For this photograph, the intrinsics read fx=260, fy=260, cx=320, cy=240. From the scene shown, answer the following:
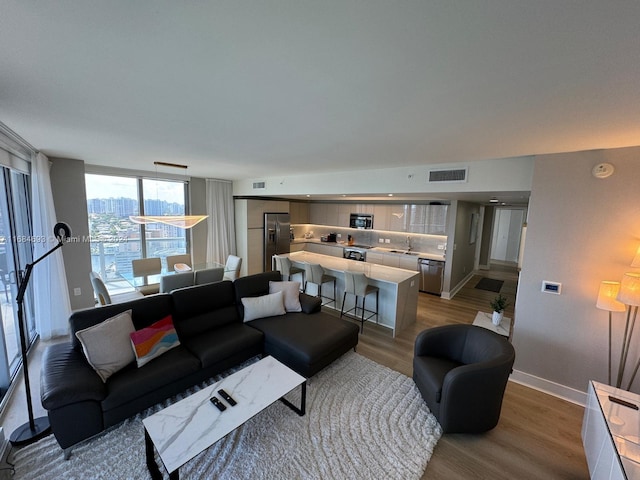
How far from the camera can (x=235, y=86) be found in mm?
1522

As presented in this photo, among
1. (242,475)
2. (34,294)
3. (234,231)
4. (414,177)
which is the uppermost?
(414,177)

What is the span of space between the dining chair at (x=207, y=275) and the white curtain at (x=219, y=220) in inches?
93.1

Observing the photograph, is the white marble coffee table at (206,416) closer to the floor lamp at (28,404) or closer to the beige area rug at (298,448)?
the beige area rug at (298,448)

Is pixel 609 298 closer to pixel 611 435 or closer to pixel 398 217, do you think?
pixel 611 435

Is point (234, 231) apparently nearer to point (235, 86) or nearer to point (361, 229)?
point (361, 229)

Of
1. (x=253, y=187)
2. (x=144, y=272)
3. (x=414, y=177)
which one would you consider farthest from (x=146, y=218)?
(x=414, y=177)

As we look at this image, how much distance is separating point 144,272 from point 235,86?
436cm

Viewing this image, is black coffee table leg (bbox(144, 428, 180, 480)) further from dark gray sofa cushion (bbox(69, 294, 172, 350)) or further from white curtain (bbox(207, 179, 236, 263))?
white curtain (bbox(207, 179, 236, 263))

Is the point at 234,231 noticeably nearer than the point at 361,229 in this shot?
Yes

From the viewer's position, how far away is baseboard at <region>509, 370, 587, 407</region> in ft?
9.09

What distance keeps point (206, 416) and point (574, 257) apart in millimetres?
3749

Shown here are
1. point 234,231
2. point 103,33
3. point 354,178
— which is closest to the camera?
point 103,33

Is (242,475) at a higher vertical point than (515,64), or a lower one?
lower

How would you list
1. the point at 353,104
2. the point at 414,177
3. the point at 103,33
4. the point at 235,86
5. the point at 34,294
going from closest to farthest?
the point at 103,33 → the point at 235,86 → the point at 353,104 → the point at 34,294 → the point at 414,177
